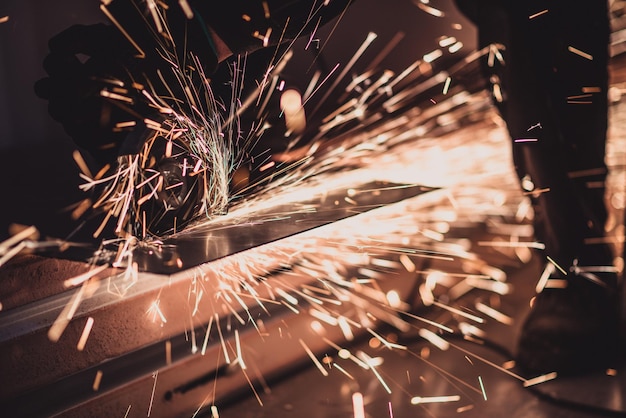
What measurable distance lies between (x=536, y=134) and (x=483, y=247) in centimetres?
71

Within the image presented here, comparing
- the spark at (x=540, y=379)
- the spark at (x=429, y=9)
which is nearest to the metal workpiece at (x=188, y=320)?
the spark at (x=540, y=379)

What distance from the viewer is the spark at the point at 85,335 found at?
1.09m

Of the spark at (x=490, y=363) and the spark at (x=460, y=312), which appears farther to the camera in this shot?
the spark at (x=460, y=312)

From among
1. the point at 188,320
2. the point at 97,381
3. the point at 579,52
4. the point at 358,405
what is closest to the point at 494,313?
the point at 358,405

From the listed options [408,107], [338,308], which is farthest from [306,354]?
[408,107]

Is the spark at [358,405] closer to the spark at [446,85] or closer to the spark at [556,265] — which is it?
the spark at [556,265]

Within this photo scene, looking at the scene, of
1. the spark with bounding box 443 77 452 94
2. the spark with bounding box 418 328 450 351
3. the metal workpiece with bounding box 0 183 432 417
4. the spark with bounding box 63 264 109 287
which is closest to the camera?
the metal workpiece with bounding box 0 183 432 417

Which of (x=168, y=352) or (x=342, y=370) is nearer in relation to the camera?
(x=168, y=352)

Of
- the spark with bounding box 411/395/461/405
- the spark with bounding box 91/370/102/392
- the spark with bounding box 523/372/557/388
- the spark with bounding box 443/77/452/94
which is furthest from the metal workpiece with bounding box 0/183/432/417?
the spark with bounding box 443/77/452/94

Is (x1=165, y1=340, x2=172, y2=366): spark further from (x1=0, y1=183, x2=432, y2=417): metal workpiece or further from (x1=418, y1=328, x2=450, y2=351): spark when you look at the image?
(x1=418, y1=328, x2=450, y2=351): spark

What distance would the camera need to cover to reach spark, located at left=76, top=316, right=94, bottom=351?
109 cm

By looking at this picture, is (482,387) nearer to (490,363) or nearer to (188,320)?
(490,363)

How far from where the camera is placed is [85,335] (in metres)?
1.10

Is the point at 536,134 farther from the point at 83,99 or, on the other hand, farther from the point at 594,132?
the point at 83,99
